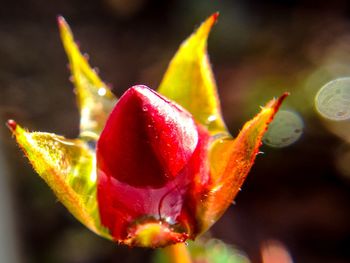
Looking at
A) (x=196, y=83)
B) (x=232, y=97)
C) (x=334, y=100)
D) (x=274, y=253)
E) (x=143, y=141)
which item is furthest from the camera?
(x=232, y=97)

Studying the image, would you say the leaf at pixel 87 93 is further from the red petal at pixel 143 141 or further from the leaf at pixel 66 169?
the red petal at pixel 143 141

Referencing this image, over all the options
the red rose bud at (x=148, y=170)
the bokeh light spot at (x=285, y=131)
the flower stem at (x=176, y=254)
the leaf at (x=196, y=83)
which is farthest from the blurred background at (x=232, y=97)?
the red rose bud at (x=148, y=170)

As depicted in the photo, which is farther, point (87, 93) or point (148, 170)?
point (87, 93)

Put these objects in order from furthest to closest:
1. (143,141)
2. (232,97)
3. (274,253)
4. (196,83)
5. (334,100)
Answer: (232,97) < (334,100) < (274,253) < (196,83) < (143,141)

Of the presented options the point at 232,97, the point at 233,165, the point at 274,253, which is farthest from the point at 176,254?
the point at 232,97

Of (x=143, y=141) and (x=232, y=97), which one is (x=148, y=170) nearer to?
(x=143, y=141)

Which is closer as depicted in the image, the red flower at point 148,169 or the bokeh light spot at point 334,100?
the red flower at point 148,169

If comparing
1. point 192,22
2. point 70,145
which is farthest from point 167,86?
point 192,22
